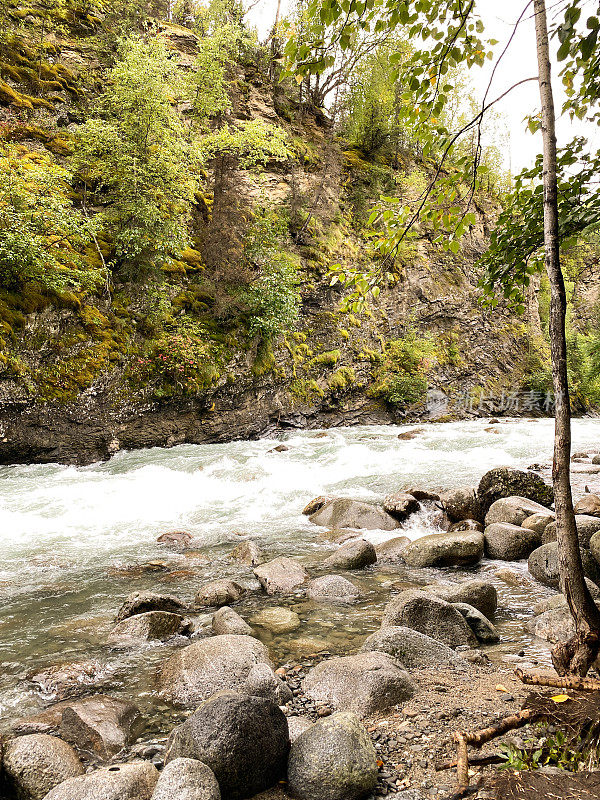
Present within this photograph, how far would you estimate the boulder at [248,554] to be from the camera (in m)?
6.81

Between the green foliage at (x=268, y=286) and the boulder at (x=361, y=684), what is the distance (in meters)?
13.1

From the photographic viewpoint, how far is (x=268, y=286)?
1638 cm

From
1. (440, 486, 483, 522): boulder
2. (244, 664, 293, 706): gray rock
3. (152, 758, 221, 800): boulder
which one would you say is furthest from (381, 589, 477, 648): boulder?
(440, 486, 483, 522): boulder

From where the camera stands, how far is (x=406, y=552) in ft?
23.2

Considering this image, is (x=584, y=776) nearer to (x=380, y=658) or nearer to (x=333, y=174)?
(x=380, y=658)

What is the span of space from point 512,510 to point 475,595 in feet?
10.5

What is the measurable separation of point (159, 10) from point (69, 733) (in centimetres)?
2874

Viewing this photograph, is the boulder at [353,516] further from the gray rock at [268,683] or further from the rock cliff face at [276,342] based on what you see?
the gray rock at [268,683]

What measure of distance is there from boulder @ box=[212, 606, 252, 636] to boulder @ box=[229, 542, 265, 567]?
183 centimetres

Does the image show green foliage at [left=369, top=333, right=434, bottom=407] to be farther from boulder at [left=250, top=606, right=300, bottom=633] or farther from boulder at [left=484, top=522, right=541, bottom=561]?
boulder at [left=250, top=606, right=300, bottom=633]

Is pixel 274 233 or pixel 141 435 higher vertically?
pixel 274 233

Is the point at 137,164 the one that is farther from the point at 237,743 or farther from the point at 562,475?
the point at 237,743

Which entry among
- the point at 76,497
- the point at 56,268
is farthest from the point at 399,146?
the point at 76,497

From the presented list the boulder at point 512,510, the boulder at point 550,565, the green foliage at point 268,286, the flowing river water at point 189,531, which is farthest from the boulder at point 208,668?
the green foliage at point 268,286
